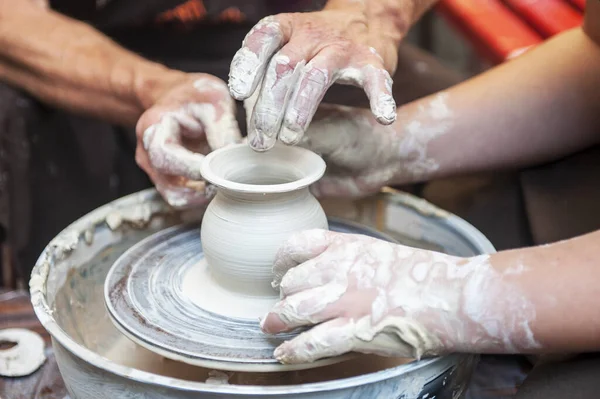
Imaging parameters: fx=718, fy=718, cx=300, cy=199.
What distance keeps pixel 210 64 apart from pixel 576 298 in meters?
1.36

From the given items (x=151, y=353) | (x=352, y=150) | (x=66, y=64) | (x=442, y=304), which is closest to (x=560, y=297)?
(x=442, y=304)

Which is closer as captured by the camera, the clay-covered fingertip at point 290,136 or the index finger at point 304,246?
the index finger at point 304,246

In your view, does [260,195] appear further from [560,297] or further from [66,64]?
[66,64]

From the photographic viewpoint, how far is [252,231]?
1.21m

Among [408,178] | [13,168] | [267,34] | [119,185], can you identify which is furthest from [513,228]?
[13,168]

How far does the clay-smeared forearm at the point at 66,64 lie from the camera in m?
1.81

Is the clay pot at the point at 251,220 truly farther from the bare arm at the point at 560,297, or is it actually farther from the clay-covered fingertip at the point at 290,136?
the bare arm at the point at 560,297

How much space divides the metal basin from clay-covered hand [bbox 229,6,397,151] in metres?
0.39

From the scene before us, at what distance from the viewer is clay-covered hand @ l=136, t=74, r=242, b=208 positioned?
1.41 m

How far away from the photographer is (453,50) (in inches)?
176

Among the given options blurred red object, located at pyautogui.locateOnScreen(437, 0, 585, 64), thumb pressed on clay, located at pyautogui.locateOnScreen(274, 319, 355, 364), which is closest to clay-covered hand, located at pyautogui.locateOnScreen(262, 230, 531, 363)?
thumb pressed on clay, located at pyautogui.locateOnScreen(274, 319, 355, 364)

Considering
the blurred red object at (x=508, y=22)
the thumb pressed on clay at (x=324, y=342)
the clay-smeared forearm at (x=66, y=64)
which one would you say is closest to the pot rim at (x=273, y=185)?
the thumb pressed on clay at (x=324, y=342)

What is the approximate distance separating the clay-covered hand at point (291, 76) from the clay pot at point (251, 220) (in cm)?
8

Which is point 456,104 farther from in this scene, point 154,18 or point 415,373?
point 154,18
